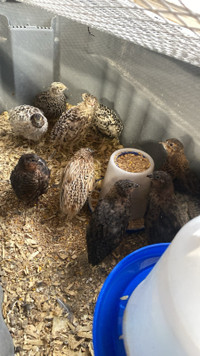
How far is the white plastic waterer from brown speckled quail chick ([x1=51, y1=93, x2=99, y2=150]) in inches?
103

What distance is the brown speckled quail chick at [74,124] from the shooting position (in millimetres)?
3436

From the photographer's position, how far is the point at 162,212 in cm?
235

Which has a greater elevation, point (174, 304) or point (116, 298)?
point (174, 304)

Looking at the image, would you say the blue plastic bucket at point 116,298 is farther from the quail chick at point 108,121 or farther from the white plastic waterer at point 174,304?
the quail chick at point 108,121

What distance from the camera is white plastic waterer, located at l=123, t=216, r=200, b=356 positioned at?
2.64 ft

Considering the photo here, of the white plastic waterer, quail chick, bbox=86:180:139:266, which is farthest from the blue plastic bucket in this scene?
quail chick, bbox=86:180:139:266

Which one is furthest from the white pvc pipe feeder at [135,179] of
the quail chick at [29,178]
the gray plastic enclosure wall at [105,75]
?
the quail chick at [29,178]

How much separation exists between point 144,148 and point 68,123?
997 millimetres

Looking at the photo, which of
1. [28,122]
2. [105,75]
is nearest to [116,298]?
[28,122]

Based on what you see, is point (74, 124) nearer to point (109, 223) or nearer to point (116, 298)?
point (109, 223)

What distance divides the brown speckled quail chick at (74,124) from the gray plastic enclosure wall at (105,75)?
0.36 meters

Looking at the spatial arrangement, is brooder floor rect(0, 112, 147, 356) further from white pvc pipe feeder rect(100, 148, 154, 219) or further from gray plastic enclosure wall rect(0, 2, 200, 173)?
gray plastic enclosure wall rect(0, 2, 200, 173)

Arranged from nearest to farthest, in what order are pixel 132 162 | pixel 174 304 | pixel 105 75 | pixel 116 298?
1. pixel 174 304
2. pixel 116 298
3. pixel 132 162
4. pixel 105 75

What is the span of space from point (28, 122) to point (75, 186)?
127 centimetres
